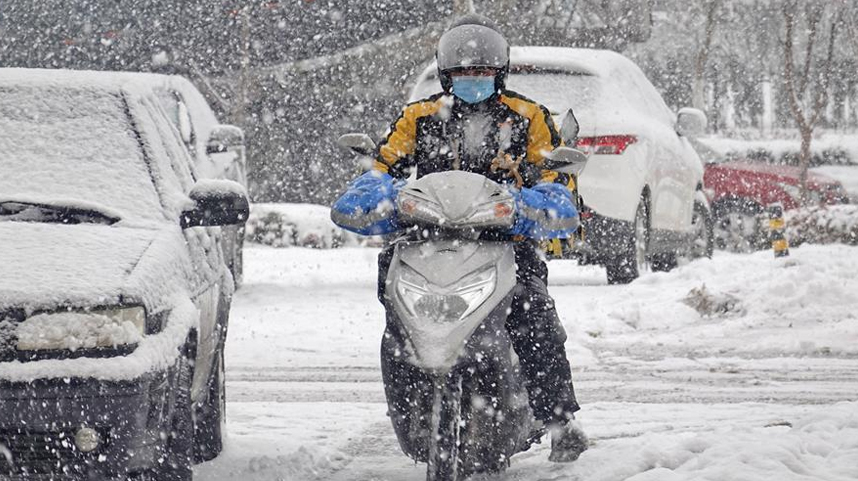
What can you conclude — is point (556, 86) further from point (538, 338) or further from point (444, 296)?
point (444, 296)

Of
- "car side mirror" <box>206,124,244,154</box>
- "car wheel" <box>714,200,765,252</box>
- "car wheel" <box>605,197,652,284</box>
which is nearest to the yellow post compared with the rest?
"car wheel" <box>605,197,652,284</box>

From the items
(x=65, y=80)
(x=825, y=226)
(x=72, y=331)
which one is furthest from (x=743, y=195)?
(x=72, y=331)

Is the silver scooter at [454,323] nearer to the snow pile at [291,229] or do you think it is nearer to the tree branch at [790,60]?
the snow pile at [291,229]

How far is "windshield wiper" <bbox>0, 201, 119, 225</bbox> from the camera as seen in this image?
5.23m

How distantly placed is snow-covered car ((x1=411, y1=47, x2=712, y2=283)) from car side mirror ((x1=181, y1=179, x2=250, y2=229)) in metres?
5.37

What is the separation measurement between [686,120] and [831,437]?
23.8 ft

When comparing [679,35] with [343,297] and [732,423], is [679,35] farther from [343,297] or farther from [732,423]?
[732,423]

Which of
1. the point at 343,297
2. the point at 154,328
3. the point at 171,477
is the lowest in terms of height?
the point at 343,297

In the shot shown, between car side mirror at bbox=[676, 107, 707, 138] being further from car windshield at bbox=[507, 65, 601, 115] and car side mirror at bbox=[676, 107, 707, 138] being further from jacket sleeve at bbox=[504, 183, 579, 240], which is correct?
jacket sleeve at bbox=[504, 183, 579, 240]

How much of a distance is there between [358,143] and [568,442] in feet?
4.75

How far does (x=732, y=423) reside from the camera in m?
6.63

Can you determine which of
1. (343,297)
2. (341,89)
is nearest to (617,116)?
(343,297)

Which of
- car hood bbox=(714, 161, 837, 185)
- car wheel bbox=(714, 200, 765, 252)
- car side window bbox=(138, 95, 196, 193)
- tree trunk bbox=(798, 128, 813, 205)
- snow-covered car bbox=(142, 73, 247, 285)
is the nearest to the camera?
car side window bbox=(138, 95, 196, 193)

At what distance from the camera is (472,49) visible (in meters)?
5.15
